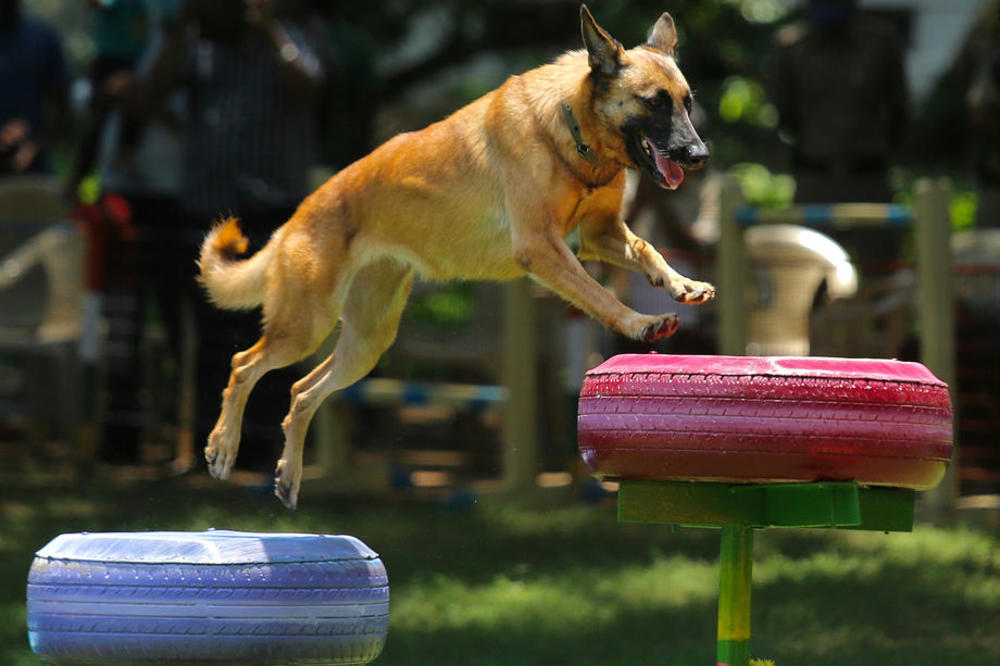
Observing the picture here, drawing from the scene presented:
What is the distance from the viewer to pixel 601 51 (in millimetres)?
5020

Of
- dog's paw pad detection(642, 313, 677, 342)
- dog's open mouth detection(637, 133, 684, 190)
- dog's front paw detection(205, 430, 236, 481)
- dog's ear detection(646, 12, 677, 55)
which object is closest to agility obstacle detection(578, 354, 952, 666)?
dog's paw pad detection(642, 313, 677, 342)

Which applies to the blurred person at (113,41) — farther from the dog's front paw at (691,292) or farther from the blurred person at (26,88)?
the dog's front paw at (691,292)

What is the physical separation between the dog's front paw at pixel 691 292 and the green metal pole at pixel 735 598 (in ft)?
2.17

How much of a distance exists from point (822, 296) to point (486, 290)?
213 centimetres

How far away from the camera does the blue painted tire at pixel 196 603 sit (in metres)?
4.21

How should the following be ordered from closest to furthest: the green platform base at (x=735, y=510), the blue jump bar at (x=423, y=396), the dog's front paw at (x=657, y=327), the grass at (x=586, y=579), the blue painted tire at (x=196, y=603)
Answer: the blue painted tire at (x=196, y=603) → the green platform base at (x=735, y=510) → the dog's front paw at (x=657, y=327) → the grass at (x=586, y=579) → the blue jump bar at (x=423, y=396)

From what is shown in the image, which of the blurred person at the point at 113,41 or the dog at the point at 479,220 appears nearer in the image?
the dog at the point at 479,220

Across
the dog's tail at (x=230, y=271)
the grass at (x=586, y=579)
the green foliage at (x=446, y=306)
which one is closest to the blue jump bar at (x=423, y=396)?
the green foliage at (x=446, y=306)

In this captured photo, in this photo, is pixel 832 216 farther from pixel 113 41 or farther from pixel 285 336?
pixel 113 41

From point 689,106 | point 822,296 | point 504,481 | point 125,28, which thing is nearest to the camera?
point 689,106

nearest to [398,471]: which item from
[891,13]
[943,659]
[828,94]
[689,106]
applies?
[828,94]

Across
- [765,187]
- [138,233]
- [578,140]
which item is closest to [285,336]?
[578,140]

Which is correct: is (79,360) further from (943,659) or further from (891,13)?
(891,13)

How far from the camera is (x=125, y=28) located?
10562mm
